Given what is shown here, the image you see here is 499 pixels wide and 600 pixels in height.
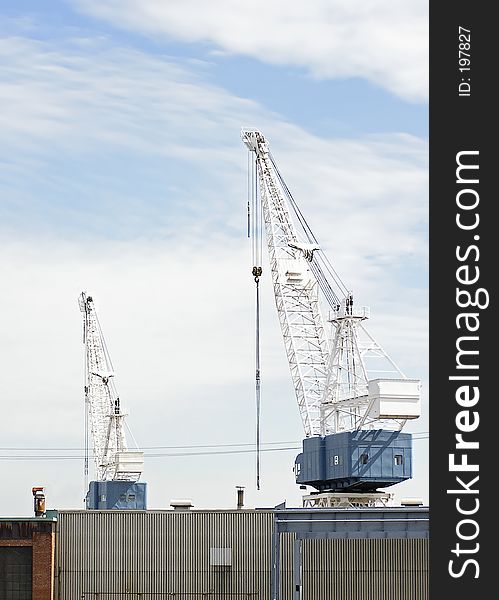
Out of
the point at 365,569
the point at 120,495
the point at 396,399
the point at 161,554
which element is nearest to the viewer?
the point at 365,569

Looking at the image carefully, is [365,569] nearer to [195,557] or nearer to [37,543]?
[195,557]

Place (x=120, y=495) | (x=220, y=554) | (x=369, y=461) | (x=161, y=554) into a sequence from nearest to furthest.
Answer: (x=220, y=554) → (x=161, y=554) → (x=369, y=461) → (x=120, y=495)

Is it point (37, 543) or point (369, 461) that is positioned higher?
point (369, 461)

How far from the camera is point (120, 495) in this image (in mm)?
158000

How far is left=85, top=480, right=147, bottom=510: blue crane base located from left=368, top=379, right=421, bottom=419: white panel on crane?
68937 millimetres

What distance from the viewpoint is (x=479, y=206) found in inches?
970

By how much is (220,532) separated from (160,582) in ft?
10.9

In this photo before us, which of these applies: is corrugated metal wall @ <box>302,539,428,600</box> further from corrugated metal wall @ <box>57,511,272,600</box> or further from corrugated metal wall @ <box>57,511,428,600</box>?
corrugated metal wall @ <box>57,511,272,600</box>

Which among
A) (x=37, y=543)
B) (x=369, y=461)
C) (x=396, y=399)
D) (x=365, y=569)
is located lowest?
(x=365, y=569)

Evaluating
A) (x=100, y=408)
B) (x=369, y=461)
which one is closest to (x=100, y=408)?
(x=100, y=408)

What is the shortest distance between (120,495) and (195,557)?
10659 centimetres

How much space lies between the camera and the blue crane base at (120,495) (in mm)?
157250

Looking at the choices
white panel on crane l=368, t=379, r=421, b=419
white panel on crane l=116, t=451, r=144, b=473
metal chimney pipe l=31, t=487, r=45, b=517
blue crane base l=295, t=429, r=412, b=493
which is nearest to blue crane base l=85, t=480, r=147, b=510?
white panel on crane l=116, t=451, r=144, b=473

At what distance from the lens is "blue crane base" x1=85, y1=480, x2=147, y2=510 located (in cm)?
15725
